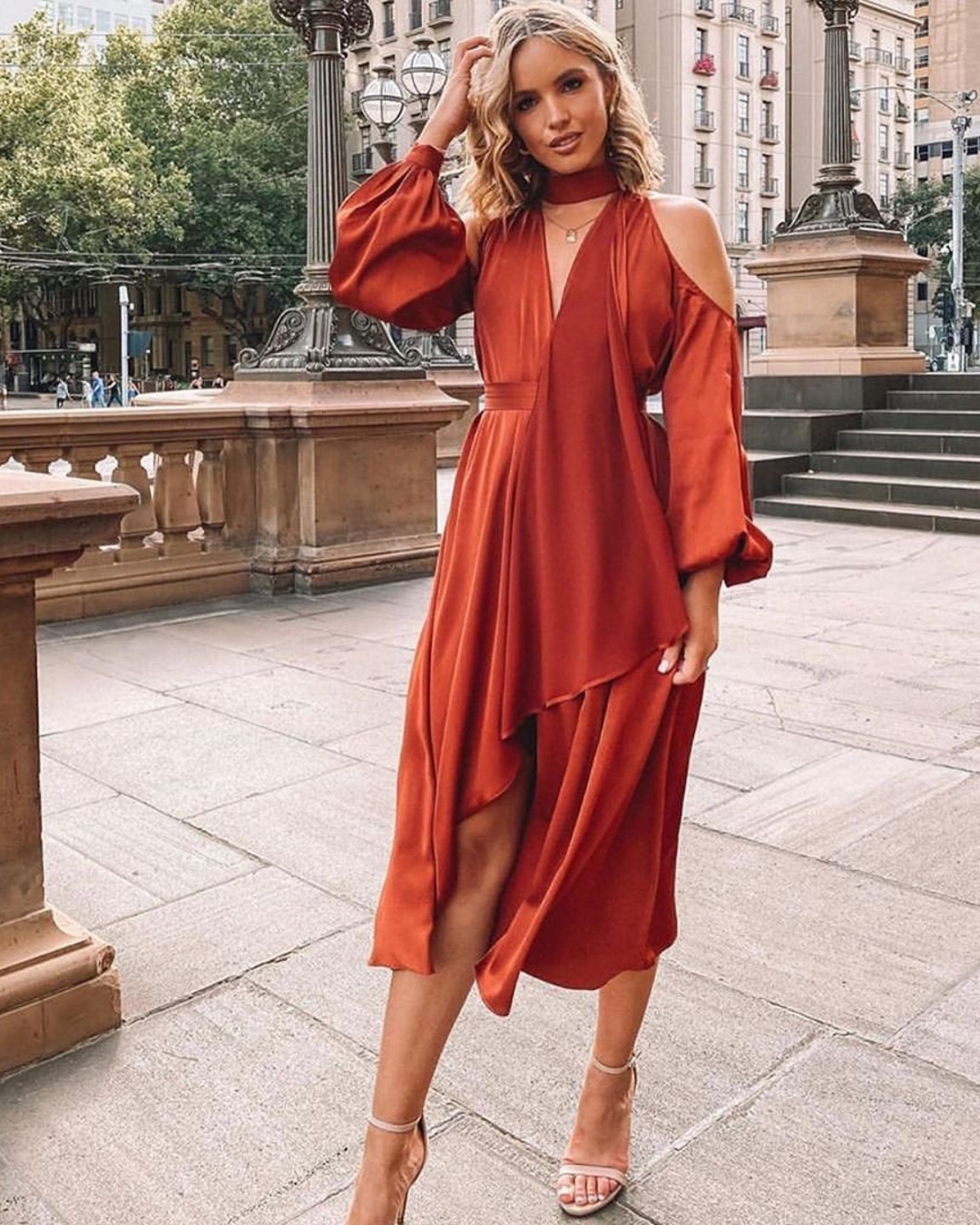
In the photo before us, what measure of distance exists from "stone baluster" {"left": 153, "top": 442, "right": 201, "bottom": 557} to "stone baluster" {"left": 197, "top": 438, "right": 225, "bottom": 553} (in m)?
0.09

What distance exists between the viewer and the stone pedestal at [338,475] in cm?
881

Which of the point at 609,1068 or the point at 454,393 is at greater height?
the point at 454,393

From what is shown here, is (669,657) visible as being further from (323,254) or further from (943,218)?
(943,218)

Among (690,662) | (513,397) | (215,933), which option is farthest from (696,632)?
(215,933)

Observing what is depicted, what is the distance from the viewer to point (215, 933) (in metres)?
3.58

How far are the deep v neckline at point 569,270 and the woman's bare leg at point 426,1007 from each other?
77cm

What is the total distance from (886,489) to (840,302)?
2.99 m

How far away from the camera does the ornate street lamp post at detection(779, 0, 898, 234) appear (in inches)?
578

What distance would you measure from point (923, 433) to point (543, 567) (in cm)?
1193

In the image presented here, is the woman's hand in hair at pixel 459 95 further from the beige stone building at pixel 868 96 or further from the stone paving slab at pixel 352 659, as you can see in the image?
the beige stone building at pixel 868 96

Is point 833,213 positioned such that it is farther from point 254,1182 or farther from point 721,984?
point 254,1182

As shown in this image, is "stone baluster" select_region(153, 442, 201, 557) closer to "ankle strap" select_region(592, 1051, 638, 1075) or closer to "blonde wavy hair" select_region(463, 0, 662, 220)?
"blonde wavy hair" select_region(463, 0, 662, 220)

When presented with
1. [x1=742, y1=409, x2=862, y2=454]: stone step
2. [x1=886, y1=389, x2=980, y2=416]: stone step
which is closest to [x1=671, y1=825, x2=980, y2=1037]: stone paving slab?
[x1=742, y1=409, x2=862, y2=454]: stone step

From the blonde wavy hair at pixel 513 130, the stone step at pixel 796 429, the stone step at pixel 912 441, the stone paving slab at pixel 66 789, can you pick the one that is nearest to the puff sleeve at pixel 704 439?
the blonde wavy hair at pixel 513 130
